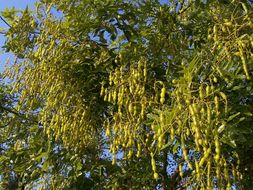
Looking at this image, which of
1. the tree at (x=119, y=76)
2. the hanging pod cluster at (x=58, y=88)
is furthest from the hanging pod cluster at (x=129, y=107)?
the hanging pod cluster at (x=58, y=88)

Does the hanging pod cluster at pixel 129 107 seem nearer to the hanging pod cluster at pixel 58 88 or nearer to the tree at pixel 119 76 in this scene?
the tree at pixel 119 76

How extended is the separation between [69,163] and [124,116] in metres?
0.89

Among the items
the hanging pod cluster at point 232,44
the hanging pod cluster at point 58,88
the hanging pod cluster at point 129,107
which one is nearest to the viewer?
the hanging pod cluster at point 232,44

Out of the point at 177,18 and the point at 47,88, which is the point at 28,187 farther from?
Answer: the point at 177,18

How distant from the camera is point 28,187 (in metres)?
4.03

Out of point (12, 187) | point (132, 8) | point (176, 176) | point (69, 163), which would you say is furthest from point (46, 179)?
point (12, 187)

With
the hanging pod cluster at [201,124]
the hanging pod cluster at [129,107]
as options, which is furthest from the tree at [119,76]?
the hanging pod cluster at [201,124]

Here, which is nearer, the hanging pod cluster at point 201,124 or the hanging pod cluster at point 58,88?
the hanging pod cluster at point 201,124

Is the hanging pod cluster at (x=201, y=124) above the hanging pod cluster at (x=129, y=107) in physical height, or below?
below

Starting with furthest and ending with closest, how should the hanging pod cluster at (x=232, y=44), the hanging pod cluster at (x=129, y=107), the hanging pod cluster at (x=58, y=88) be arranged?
the hanging pod cluster at (x=58, y=88), the hanging pod cluster at (x=129, y=107), the hanging pod cluster at (x=232, y=44)

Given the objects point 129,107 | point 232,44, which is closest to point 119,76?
point 129,107

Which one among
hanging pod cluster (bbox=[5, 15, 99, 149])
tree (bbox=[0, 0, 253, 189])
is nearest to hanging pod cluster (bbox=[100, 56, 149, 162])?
tree (bbox=[0, 0, 253, 189])

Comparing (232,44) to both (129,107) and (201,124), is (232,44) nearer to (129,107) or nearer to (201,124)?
(201,124)

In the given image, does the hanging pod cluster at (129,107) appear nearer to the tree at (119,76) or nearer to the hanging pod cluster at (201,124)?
the tree at (119,76)
